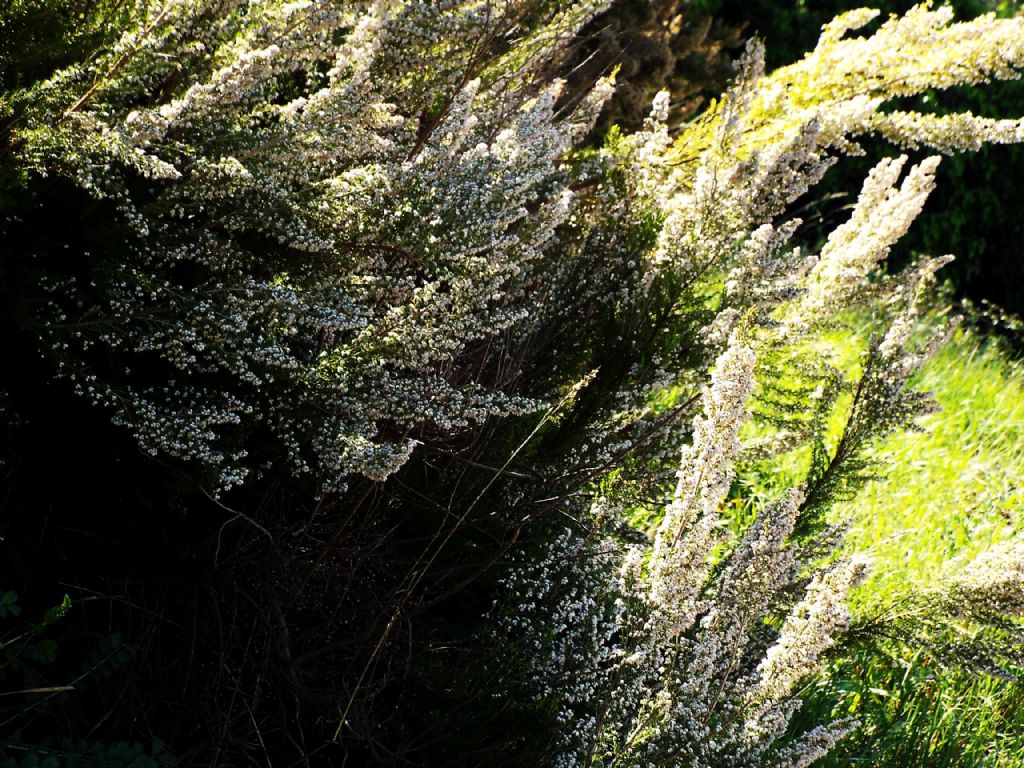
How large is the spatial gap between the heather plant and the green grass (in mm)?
375

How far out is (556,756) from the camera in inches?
85.8

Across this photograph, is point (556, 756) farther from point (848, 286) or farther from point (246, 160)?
point (848, 286)

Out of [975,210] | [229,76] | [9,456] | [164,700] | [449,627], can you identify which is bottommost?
[975,210]

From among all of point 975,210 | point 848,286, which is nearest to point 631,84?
point 848,286

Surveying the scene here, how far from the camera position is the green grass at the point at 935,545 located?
320 cm

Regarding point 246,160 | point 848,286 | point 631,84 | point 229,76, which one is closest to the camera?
point 229,76

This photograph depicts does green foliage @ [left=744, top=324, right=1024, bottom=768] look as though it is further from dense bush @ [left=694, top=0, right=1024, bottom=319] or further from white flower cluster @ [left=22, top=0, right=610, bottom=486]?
dense bush @ [left=694, top=0, right=1024, bottom=319]

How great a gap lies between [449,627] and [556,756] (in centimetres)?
47

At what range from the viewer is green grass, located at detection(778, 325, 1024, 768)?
10.5ft

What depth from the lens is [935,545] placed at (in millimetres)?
4309

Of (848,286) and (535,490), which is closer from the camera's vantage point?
(535,490)

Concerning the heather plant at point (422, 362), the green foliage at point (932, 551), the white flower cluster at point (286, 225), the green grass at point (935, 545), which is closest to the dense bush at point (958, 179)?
the green grass at point (935, 545)

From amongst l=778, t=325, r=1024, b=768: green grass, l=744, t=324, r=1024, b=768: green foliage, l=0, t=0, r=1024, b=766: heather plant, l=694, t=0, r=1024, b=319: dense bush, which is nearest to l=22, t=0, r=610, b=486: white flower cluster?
l=0, t=0, r=1024, b=766: heather plant

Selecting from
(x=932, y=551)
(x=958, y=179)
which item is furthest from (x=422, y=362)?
(x=958, y=179)
